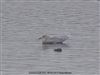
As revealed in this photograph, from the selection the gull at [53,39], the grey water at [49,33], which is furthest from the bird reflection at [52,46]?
the gull at [53,39]

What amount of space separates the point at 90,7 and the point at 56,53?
961 cm

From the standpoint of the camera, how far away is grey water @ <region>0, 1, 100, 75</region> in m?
14.1

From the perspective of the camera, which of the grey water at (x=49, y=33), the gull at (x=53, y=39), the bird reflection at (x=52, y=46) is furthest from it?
the gull at (x=53, y=39)

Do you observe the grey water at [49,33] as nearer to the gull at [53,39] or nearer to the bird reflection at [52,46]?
the bird reflection at [52,46]

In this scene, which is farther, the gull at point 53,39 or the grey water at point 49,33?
the gull at point 53,39

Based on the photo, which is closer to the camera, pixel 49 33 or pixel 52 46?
pixel 52 46

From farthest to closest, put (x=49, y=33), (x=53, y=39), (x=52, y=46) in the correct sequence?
(x=49, y=33) → (x=53, y=39) → (x=52, y=46)

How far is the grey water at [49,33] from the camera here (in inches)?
554

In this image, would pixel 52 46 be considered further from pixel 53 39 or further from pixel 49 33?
pixel 49 33

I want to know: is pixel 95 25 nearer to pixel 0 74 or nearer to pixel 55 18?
pixel 55 18

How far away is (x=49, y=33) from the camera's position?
18.3 m

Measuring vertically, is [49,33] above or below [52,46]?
below

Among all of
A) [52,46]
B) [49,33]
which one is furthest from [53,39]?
[49,33]

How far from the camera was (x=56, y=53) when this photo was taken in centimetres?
1541
